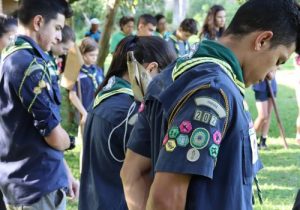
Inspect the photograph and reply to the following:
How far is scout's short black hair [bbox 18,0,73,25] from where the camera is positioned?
10.9 feet

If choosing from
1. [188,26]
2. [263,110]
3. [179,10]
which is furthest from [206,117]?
[179,10]

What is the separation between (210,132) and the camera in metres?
1.76

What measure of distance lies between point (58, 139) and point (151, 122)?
1262mm

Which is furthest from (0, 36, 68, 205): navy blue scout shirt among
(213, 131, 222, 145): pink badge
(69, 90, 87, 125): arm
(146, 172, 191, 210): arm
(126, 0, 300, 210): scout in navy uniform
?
(69, 90, 87, 125): arm

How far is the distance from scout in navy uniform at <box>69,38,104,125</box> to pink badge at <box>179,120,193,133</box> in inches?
194

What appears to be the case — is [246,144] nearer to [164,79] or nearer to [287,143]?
[164,79]

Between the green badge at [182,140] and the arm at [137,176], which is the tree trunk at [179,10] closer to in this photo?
the arm at [137,176]

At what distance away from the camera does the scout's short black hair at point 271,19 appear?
1920mm

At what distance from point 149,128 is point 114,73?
90 centimetres

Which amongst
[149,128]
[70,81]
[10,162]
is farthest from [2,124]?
[70,81]

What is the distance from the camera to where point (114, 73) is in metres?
2.94

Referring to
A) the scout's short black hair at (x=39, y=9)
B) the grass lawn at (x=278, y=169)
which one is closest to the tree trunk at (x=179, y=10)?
the grass lawn at (x=278, y=169)

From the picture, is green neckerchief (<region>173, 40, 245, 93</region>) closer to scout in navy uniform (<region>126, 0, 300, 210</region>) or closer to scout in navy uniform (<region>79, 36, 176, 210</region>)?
scout in navy uniform (<region>126, 0, 300, 210</region>)

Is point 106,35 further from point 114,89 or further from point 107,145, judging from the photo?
point 107,145
